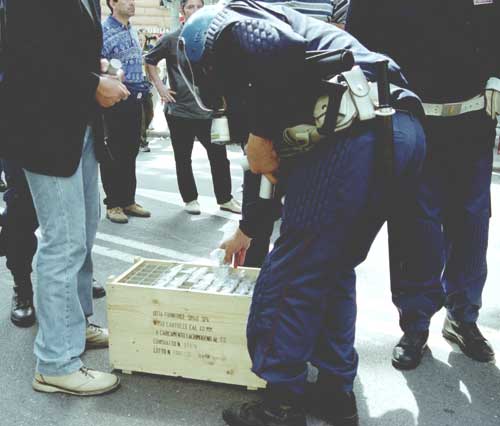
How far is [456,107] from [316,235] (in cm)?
122

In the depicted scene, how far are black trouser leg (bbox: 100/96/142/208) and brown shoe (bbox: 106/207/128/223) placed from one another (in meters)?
0.05

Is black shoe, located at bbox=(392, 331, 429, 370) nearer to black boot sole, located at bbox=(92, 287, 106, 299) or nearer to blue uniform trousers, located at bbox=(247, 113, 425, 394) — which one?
blue uniform trousers, located at bbox=(247, 113, 425, 394)

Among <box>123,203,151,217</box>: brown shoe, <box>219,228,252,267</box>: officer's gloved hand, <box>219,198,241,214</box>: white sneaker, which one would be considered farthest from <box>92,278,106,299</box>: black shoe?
<box>219,198,241,214</box>: white sneaker

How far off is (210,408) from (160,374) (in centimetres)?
31

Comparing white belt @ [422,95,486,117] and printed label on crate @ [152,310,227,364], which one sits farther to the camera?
white belt @ [422,95,486,117]

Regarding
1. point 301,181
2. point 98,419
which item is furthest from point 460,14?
point 98,419

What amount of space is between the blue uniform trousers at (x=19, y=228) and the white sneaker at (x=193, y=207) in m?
2.41

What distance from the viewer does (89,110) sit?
2242mm

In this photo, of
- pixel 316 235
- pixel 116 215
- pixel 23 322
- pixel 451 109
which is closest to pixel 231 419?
pixel 316 235

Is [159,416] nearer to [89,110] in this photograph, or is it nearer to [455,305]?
[89,110]

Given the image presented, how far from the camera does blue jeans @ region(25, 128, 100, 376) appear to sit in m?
2.15

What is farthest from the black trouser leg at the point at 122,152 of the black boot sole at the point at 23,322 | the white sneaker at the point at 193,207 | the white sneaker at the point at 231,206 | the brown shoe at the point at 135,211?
the black boot sole at the point at 23,322

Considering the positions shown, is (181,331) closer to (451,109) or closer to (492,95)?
(451,109)

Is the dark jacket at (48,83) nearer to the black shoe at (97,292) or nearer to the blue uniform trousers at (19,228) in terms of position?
the blue uniform trousers at (19,228)
